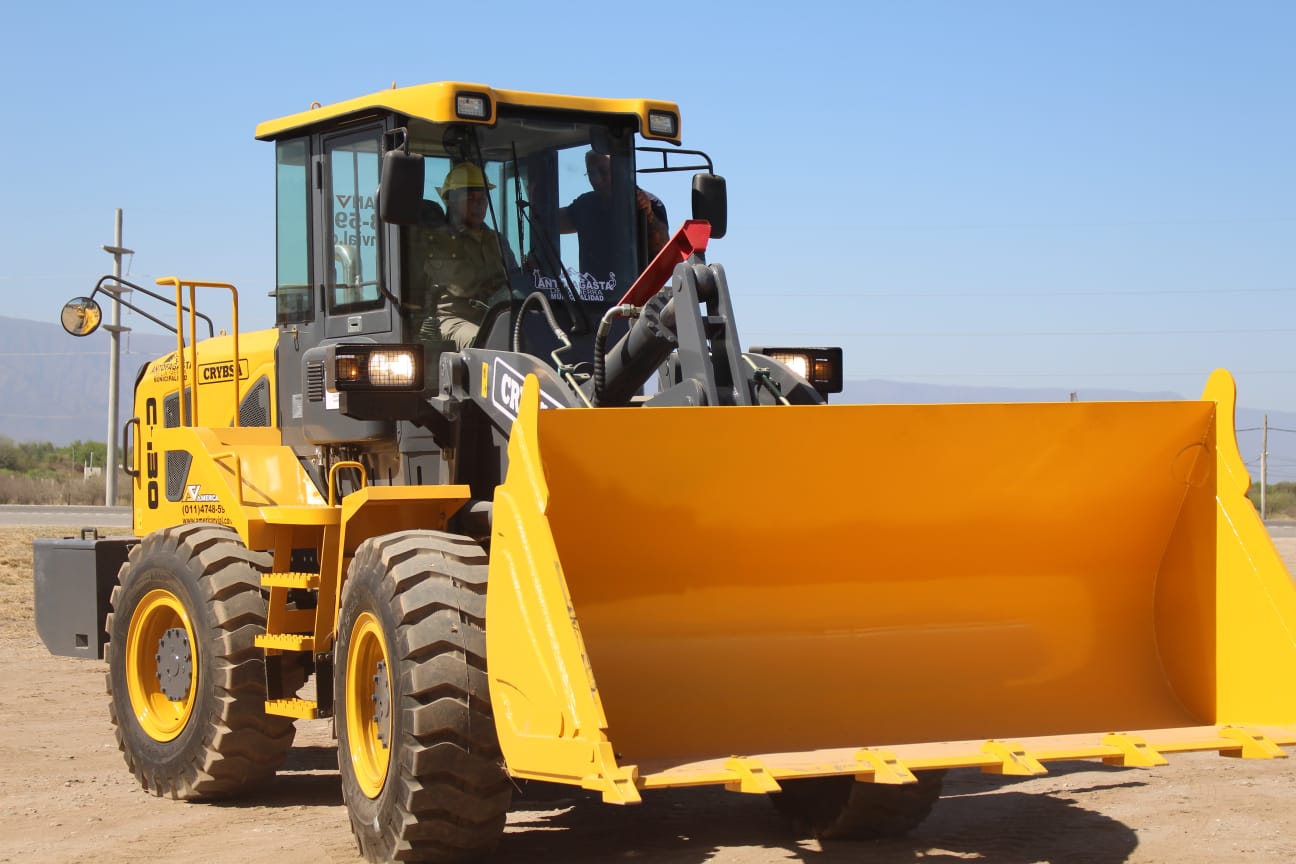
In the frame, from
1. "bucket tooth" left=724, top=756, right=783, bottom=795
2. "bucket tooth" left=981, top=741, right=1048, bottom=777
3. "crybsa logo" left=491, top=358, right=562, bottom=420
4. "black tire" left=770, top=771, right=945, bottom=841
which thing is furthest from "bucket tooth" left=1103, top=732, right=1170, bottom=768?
"crybsa logo" left=491, top=358, right=562, bottom=420

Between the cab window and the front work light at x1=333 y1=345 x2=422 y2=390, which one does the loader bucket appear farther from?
the cab window

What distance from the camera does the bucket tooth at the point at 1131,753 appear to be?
203 inches

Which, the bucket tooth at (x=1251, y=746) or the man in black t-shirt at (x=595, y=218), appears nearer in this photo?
the bucket tooth at (x=1251, y=746)

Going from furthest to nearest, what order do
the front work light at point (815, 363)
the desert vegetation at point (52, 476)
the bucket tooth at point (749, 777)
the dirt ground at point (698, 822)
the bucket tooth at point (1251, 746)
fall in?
the desert vegetation at point (52, 476), the front work light at point (815, 363), the dirt ground at point (698, 822), the bucket tooth at point (1251, 746), the bucket tooth at point (749, 777)

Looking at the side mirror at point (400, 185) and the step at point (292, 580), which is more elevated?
the side mirror at point (400, 185)

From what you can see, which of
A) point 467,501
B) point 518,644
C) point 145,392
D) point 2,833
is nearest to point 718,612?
point 518,644

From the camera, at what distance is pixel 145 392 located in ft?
31.4

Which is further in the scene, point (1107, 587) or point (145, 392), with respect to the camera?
point (145, 392)

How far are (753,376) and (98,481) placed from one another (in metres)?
45.3

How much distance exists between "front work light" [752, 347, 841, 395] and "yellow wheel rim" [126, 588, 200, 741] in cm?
299

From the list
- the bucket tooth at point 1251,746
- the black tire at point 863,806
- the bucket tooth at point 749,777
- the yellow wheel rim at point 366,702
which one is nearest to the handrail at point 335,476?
the yellow wheel rim at point 366,702

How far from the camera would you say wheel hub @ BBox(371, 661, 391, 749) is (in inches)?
240

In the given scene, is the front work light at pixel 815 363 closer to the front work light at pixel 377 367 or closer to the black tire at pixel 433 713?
the front work light at pixel 377 367

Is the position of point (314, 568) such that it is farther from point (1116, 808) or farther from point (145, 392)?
point (1116, 808)
